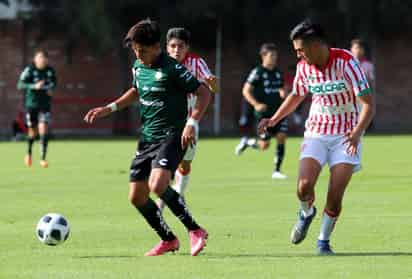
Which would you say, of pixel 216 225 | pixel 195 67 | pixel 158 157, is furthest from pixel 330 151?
pixel 195 67

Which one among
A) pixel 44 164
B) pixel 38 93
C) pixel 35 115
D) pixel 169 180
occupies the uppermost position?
pixel 169 180

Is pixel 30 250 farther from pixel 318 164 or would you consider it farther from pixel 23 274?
pixel 318 164

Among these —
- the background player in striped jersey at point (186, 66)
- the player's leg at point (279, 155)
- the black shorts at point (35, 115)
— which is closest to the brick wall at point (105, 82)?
the black shorts at point (35, 115)

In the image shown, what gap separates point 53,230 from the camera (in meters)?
10.2

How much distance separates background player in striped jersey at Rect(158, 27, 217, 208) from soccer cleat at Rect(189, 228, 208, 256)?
48.2 inches

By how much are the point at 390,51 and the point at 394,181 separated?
24.1 metres

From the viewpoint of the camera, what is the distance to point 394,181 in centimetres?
1791

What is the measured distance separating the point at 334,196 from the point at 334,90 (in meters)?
0.93

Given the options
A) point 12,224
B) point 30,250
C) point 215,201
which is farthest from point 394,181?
point 30,250

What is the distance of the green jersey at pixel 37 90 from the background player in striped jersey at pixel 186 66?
9.63m

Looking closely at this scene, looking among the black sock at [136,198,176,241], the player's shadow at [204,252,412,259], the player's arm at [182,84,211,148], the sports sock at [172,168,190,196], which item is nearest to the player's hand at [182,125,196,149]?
the player's arm at [182,84,211,148]

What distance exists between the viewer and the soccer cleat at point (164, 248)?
9.95 metres

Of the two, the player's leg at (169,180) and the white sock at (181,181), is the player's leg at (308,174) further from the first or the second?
the white sock at (181,181)

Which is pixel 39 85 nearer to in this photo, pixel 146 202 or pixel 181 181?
pixel 181 181
